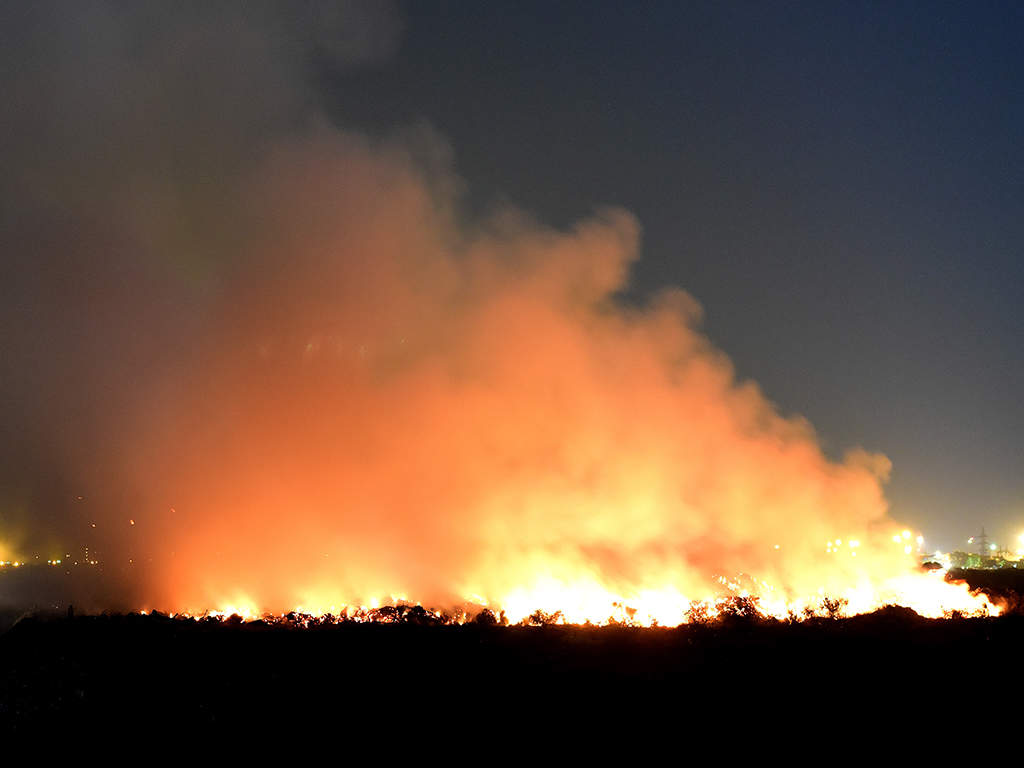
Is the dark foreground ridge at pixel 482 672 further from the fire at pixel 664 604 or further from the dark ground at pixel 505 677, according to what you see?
the fire at pixel 664 604

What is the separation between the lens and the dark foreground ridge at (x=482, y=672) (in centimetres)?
943

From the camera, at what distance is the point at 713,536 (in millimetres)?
22938

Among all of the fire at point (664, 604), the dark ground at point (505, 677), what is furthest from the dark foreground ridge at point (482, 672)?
the fire at point (664, 604)

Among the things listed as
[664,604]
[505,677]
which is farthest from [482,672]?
[664,604]

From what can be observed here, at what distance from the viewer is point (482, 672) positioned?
11.5m

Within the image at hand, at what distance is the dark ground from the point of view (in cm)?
920

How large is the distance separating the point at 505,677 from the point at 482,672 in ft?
1.60

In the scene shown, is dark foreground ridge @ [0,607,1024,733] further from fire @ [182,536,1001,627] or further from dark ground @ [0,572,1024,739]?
fire @ [182,536,1001,627]

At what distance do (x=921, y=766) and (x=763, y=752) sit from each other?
5.02ft

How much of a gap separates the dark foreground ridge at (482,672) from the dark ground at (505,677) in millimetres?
35

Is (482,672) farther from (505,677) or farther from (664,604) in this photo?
(664,604)

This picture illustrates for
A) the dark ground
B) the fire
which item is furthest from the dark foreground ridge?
the fire

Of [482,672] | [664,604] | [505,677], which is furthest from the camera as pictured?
[664,604]

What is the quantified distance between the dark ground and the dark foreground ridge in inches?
1.4
